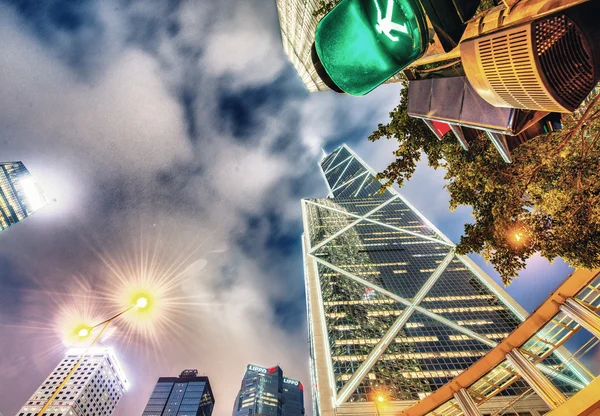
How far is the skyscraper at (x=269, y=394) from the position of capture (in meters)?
86.4

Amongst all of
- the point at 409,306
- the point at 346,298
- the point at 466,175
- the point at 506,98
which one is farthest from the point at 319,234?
the point at 506,98

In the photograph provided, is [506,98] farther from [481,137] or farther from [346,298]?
[346,298]

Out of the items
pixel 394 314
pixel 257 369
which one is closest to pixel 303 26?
pixel 394 314

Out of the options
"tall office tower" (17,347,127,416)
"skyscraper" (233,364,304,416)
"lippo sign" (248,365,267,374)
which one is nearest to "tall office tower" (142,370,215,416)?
"tall office tower" (17,347,127,416)

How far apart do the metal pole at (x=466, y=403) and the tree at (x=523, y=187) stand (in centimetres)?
413

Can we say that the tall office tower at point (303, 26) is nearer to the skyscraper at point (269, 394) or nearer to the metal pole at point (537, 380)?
the metal pole at point (537, 380)

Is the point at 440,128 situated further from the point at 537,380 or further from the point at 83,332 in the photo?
the point at 83,332

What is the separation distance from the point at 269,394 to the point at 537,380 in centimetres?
10776

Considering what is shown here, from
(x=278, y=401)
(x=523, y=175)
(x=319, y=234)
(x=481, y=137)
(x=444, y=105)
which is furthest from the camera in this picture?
(x=278, y=401)

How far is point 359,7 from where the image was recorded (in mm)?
1511

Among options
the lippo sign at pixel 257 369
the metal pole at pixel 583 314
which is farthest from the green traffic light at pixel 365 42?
the lippo sign at pixel 257 369

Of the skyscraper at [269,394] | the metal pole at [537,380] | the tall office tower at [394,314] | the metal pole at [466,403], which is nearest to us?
the metal pole at [537,380]

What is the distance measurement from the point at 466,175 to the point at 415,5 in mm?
7113

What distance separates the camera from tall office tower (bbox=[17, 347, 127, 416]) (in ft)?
219
